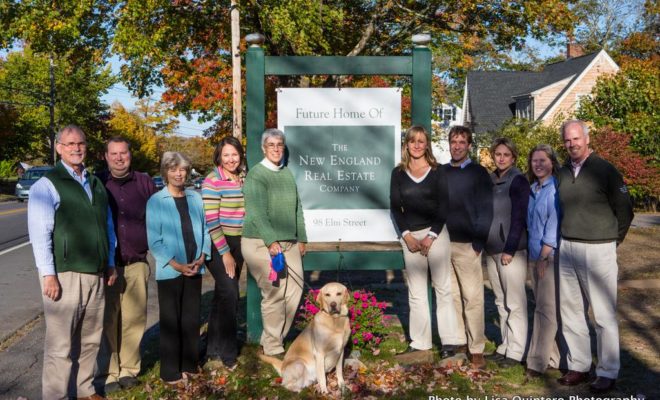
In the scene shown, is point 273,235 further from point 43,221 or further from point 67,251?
point 43,221

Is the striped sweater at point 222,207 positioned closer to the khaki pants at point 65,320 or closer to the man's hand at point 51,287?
the khaki pants at point 65,320

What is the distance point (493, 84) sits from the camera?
165ft

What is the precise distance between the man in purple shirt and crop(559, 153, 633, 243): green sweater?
3.53m

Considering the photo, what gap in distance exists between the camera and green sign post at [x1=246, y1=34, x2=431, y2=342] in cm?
690

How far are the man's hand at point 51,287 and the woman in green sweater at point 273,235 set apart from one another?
5.81 ft

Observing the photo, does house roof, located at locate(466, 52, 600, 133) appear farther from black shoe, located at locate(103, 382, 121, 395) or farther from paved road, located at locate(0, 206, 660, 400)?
black shoe, located at locate(103, 382, 121, 395)

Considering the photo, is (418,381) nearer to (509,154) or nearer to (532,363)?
(532,363)

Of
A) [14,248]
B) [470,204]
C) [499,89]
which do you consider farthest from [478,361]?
[499,89]

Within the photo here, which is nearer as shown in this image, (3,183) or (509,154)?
(509,154)

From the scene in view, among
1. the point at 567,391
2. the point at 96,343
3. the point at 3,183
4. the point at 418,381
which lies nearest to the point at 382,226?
the point at 418,381

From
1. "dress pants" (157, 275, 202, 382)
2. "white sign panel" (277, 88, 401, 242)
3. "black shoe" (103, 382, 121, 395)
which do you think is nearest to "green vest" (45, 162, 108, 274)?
"dress pants" (157, 275, 202, 382)

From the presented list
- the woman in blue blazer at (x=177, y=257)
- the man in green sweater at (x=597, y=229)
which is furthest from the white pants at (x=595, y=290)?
the woman in blue blazer at (x=177, y=257)

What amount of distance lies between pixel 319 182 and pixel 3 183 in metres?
51.1

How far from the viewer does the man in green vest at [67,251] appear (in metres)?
4.75
